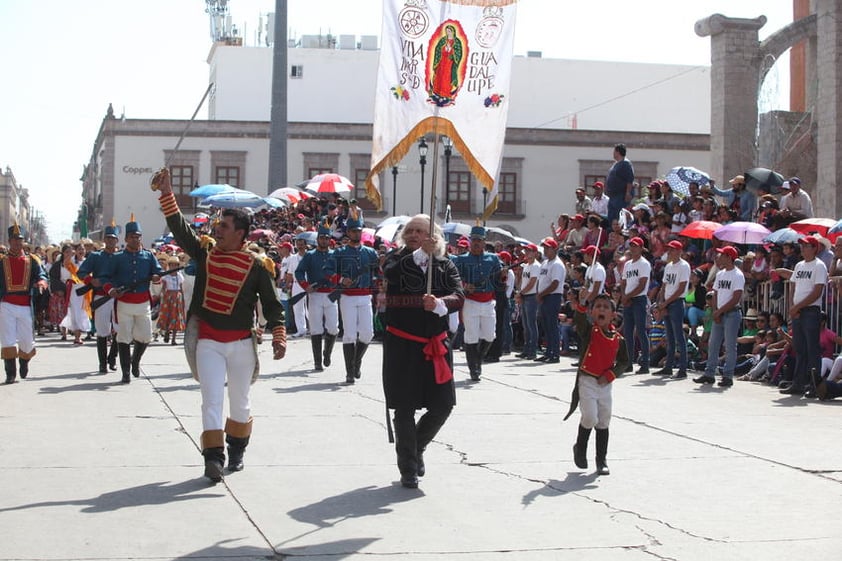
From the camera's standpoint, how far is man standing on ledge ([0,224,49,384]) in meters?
14.2

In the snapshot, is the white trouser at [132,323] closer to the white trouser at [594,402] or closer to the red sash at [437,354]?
the red sash at [437,354]

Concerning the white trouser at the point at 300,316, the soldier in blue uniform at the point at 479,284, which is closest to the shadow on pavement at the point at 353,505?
the soldier in blue uniform at the point at 479,284

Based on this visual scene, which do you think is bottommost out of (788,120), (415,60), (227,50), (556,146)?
(415,60)

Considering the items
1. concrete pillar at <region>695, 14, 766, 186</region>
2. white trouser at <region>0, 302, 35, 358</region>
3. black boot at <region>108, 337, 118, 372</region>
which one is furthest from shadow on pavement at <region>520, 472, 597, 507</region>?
concrete pillar at <region>695, 14, 766, 186</region>

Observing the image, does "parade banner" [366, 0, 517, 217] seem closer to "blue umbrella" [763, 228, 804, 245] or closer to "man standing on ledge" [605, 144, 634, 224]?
"blue umbrella" [763, 228, 804, 245]

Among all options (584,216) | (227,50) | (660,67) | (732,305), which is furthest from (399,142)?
(660,67)

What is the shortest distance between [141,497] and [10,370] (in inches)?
291

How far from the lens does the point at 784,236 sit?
16250 mm

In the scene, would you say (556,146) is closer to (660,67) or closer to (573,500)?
(660,67)

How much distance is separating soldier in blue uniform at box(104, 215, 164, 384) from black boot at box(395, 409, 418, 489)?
703 cm

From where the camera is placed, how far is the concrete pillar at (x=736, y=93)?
91.7 ft

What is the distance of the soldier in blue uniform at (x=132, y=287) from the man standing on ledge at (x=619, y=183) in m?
9.09

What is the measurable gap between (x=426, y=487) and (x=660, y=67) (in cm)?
7474

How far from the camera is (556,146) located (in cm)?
6469
